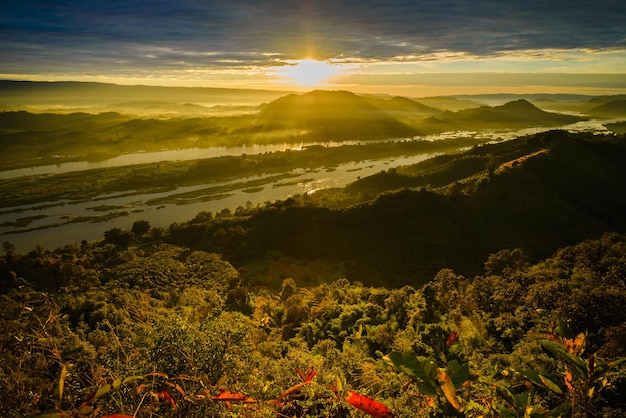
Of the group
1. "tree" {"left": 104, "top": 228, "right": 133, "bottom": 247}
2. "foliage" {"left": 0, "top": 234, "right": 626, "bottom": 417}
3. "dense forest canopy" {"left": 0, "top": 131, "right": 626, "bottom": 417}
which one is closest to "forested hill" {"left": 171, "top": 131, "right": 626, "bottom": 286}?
"dense forest canopy" {"left": 0, "top": 131, "right": 626, "bottom": 417}

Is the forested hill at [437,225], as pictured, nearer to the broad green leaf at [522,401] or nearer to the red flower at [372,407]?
the broad green leaf at [522,401]

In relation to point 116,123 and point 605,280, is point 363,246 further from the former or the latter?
point 116,123

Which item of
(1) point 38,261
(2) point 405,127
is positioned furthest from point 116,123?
(1) point 38,261

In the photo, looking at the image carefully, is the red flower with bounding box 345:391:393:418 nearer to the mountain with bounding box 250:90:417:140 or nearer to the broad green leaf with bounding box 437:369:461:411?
the broad green leaf with bounding box 437:369:461:411

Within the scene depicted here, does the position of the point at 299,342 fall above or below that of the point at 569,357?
below

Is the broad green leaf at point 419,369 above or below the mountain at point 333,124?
below

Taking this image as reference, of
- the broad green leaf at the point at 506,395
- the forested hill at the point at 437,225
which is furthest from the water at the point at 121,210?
the broad green leaf at the point at 506,395

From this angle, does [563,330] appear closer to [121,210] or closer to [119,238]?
[119,238]

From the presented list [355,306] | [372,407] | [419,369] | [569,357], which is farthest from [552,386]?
[355,306]
